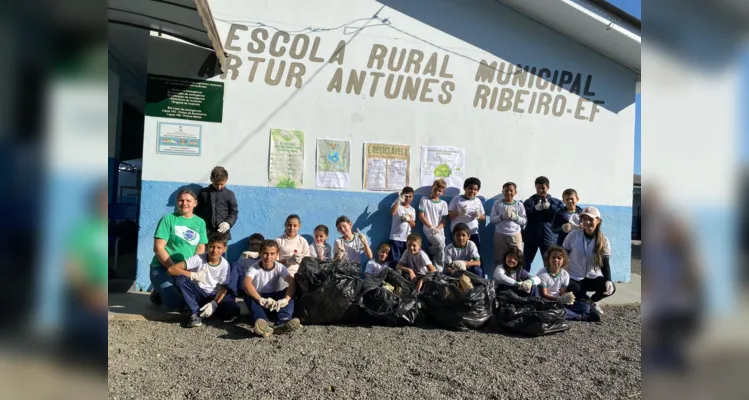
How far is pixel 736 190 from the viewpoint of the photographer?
982 millimetres

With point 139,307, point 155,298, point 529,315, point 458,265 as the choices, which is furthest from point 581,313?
point 139,307

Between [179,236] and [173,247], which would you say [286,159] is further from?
[173,247]

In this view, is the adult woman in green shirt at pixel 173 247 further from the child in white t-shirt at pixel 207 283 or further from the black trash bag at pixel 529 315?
the black trash bag at pixel 529 315

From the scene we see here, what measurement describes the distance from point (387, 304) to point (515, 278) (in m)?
1.51

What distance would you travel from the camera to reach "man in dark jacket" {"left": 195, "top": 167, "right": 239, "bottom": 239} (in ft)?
18.6

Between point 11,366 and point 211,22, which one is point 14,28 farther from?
point 211,22

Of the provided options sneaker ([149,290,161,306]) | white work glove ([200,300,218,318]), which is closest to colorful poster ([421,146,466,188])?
white work glove ([200,300,218,318])

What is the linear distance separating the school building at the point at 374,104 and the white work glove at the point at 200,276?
150cm

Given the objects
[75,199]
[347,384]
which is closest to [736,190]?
[75,199]

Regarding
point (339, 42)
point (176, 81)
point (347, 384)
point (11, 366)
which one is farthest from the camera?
point (339, 42)

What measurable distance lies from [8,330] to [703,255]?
1463 mm

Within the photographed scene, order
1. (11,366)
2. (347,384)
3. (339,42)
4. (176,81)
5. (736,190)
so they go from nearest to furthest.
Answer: (11,366), (736,190), (347,384), (176,81), (339,42)

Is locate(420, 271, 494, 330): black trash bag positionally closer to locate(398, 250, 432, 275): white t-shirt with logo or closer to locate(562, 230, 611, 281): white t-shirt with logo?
locate(398, 250, 432, 275): white t-shirt with logo

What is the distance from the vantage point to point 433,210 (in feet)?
21.4
